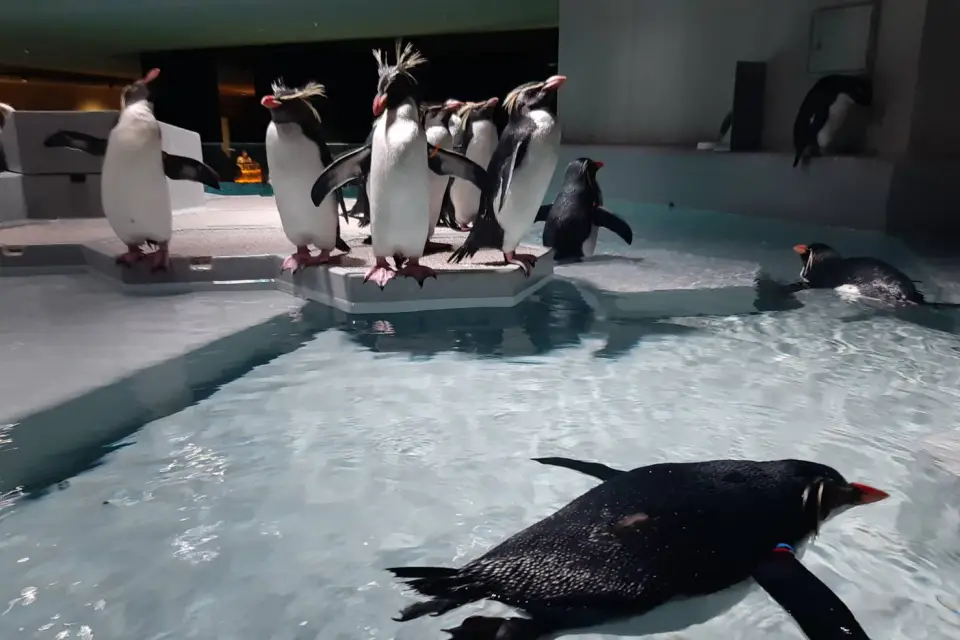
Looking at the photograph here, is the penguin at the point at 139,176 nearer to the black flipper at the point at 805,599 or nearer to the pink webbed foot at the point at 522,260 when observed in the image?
the pink webbed foot at the point at 522,260

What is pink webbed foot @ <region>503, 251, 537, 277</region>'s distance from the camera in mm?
3041

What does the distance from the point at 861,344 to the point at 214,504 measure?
6.91 ft

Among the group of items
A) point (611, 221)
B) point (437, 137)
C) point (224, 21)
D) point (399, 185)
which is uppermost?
point (224, 21)

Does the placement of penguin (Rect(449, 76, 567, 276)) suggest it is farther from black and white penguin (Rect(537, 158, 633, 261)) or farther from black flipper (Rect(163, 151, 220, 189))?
black flipper (Rect(163, 151, 220, 189))

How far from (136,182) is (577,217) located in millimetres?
2158

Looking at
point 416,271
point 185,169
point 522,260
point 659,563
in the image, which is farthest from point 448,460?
point 185,169

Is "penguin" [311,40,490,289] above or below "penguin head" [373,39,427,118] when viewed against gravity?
below

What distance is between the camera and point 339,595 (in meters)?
1.15

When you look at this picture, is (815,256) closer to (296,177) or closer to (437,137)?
(437,137)

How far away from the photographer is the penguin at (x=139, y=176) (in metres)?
3.08

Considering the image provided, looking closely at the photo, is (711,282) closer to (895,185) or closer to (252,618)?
(895,185)

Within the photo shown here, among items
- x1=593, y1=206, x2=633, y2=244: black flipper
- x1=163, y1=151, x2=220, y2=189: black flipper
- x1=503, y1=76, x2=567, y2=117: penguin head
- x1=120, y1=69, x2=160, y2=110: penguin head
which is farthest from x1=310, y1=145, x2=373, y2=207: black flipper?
x1=593, y1=206, x2=633, y2=244: black flipper

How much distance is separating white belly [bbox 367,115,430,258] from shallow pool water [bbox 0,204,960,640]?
336 millimetres

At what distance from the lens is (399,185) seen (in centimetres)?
262
